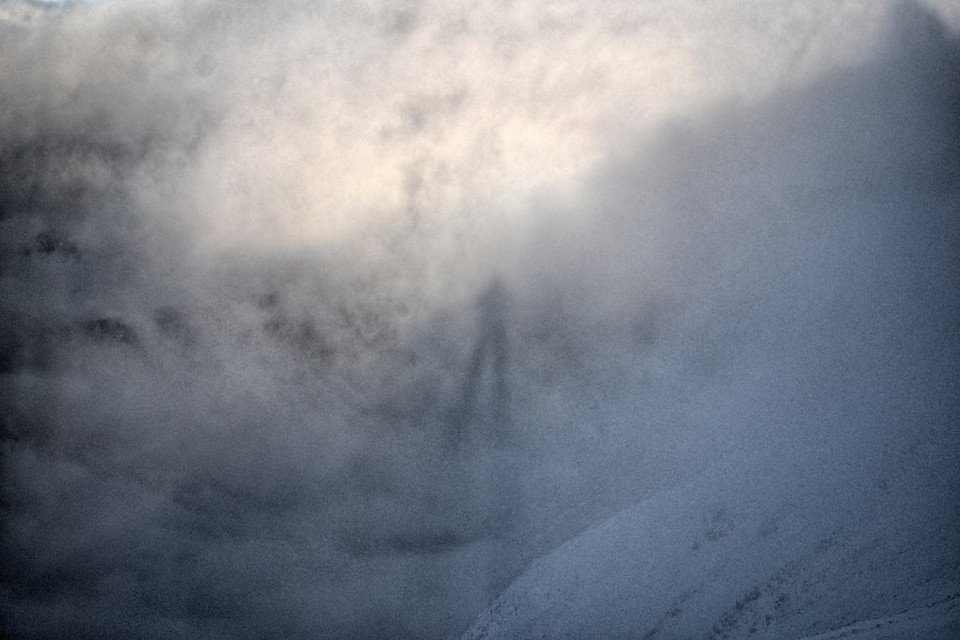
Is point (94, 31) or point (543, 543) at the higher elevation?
point (94, 31)

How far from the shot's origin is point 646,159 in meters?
3.11

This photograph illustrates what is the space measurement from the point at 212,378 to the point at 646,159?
7.33 feet

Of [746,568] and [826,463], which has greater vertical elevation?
[826,463]

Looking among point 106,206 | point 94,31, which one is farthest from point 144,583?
point 94,31

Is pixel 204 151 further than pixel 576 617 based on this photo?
Yes

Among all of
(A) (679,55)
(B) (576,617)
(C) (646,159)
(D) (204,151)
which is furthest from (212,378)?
(A) (679,55)

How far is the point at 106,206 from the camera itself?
3.09 metres

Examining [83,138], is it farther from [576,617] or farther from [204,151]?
[576,617]

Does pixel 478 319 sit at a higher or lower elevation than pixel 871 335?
higher

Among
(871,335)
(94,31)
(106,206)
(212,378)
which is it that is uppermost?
(94,31)

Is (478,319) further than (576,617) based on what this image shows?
Yes

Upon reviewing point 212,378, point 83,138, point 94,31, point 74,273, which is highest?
point 94,31

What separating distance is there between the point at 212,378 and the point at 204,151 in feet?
3.44

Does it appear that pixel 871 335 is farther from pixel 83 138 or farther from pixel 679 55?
pixel 83 138
